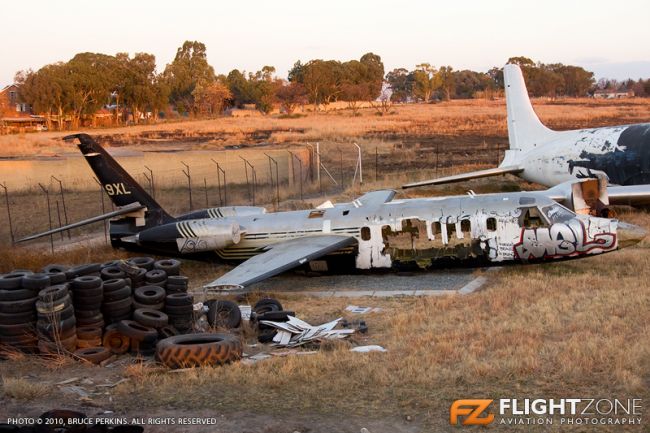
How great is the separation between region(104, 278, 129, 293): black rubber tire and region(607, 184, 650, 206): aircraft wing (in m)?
18.2

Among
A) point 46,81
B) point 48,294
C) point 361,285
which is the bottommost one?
point 361,285

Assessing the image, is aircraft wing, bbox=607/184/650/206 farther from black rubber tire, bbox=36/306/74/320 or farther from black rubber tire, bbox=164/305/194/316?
black rubber tire, bbox=36/306/74/320

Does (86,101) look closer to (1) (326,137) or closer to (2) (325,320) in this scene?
(1) (326,137)

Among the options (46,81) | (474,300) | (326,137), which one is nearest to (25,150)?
(326,137)

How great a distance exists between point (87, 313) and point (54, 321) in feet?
2.46

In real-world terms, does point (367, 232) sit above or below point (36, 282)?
below

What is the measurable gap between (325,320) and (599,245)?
7.23m

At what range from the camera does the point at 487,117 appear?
299 ft

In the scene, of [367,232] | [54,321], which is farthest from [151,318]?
[367,232]

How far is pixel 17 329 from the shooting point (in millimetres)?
13375

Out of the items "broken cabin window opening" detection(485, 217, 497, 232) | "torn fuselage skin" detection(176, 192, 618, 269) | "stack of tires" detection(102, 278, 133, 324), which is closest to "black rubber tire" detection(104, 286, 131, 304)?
"stack of tires" detection(102, 278, 133, 324)

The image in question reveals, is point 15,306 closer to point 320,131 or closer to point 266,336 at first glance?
point 266,336

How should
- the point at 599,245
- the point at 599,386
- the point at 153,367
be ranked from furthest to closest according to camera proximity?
the point at 599,245
the point at 153,367
the point at 599,386

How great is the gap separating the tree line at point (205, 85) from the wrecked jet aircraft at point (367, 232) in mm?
80466
